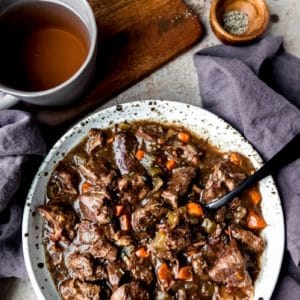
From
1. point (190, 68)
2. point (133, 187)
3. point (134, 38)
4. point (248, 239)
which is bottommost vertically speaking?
point (248, 239)

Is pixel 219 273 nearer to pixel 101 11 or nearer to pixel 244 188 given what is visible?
pixel 244 188

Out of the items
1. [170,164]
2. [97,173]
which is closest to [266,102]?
[170,164]

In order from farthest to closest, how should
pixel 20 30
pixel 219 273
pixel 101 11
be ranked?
pixel 101 11 < pixel 20 30 < pixel 219 273

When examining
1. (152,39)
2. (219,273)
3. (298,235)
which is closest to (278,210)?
(298,235)

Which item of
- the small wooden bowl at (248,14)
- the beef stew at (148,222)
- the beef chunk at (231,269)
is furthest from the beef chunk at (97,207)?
the small wooden bowl at (248,14)

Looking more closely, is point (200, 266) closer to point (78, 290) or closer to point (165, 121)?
point (78, 290)
